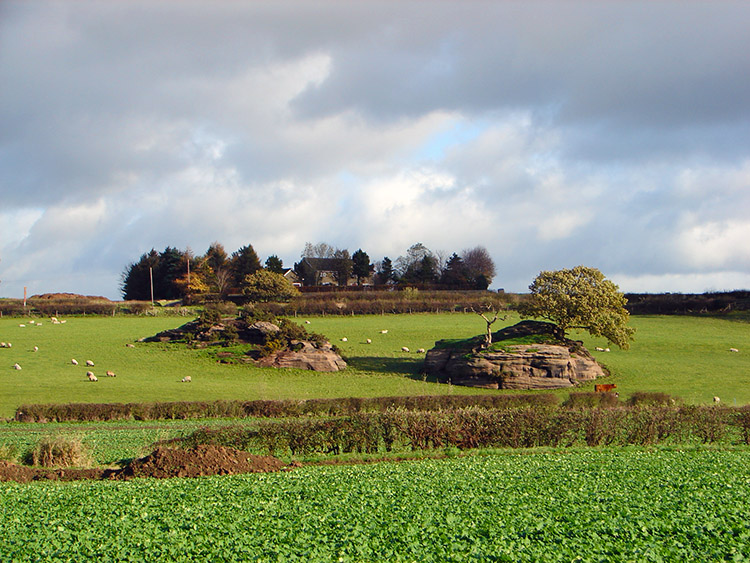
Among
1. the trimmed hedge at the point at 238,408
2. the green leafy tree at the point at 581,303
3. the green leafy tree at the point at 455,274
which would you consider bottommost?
the trimmed hedge at the point at 238,408

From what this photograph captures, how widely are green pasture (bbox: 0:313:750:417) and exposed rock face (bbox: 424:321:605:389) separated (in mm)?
1995

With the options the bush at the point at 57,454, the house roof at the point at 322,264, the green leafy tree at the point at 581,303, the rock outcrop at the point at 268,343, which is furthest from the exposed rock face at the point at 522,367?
the house roof at the point at 322,264

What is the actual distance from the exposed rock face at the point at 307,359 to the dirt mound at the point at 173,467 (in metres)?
29.1

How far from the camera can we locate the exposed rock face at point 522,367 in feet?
131

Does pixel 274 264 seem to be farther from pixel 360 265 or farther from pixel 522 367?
pixel 522 367

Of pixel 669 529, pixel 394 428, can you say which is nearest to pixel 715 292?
pixel 394 428

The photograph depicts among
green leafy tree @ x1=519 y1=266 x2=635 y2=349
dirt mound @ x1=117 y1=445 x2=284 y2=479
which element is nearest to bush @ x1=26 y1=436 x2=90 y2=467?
dirt mound @ x1=117 y1=445 x2=284 y2=479

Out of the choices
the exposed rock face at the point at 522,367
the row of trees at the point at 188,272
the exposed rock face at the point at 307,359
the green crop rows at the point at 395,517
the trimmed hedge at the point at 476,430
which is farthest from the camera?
the row of trees at the point at 188,272

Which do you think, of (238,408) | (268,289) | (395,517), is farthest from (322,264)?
(395,517)

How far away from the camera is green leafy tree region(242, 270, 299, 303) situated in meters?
78.3

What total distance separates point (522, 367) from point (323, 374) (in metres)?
13.3

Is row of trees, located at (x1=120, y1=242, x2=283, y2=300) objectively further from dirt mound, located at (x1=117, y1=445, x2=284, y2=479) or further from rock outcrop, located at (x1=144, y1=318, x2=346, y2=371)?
dirt mound, located at (x1=117, y1=445, x2=284, y2=479)

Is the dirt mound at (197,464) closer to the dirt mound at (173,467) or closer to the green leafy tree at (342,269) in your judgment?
the dirt mound at (173,467)

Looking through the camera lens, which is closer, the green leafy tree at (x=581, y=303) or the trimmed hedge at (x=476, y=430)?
the trimmed hedge at (x=476, y=430)
